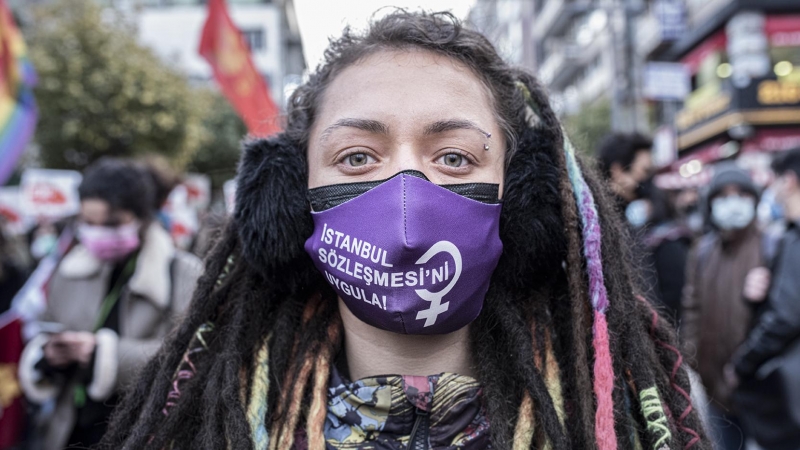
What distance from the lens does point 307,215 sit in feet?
5.65

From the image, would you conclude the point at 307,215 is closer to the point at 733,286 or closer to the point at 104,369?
the point at 104,369

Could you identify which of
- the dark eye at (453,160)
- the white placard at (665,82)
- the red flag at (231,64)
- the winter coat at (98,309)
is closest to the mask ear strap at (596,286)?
the dark eye at (453,160)

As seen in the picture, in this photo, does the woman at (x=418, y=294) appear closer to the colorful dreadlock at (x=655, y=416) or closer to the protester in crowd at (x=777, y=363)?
the colorful dreadlock at (x=655, y=416)

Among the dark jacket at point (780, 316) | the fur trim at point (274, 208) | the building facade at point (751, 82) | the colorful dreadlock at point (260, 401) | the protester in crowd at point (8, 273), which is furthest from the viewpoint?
the building facade at point (751, 82)

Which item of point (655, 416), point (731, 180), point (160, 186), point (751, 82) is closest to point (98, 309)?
point (160, 186)

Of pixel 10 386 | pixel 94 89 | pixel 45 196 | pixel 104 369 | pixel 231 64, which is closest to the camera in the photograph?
pixel 104 369

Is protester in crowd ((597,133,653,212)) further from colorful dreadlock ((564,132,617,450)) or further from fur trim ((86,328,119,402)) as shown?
fur trim ((86,328,119,402))

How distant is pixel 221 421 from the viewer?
5.29 ft

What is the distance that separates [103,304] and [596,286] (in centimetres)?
263

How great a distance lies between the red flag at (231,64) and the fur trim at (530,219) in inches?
207

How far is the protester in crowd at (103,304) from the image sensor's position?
3117 mm

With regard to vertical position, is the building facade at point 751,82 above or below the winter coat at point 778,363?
above

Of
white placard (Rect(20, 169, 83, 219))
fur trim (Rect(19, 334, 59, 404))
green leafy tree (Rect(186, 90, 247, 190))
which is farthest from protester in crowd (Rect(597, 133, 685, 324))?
green leafy tree (Rect(186, 90, 247, 190))

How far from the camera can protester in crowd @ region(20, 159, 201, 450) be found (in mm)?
3117
